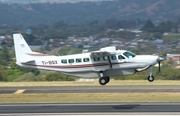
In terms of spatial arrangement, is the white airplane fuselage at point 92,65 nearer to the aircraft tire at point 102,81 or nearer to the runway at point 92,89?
the aircraft tire at point 102,81

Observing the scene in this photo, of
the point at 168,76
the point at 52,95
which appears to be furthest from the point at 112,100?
the point at 168,76

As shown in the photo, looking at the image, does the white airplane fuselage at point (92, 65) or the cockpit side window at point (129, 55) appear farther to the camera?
the cockpit side window at point (129, 55)

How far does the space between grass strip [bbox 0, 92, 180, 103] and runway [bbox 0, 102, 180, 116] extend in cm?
231

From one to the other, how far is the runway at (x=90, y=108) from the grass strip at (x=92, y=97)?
2.31 meters

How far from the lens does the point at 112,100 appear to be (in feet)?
112

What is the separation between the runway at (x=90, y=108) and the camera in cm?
2789

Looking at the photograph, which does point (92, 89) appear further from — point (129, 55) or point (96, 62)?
point (129, 55)

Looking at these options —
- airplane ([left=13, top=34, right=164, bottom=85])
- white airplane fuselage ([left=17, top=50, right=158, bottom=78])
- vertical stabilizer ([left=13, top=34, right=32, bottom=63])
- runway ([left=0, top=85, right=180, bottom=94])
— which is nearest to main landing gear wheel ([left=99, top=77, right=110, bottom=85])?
airplane ([left=13, top=34, right=164, bottom=85])

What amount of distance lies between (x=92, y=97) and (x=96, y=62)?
7945 millimetres

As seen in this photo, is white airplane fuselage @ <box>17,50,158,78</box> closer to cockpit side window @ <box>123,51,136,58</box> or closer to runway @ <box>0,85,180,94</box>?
cockpit side window @ <box>123,51,136,58</box>

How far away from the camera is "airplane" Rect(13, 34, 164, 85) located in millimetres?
42812

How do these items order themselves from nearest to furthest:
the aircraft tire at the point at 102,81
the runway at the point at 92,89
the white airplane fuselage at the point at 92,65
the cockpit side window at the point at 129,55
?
the runway at the point at 92,89, the white airplane fuselage at the point at 92,65, the cockpit side window at the point at 129,55, the aircraft tire at the point at 102,81

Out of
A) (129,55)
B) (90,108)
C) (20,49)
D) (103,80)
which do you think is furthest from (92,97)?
(20,49)

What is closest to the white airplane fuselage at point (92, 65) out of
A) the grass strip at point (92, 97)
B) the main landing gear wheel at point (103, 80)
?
the main landing gear wheel at point (103, 80)
